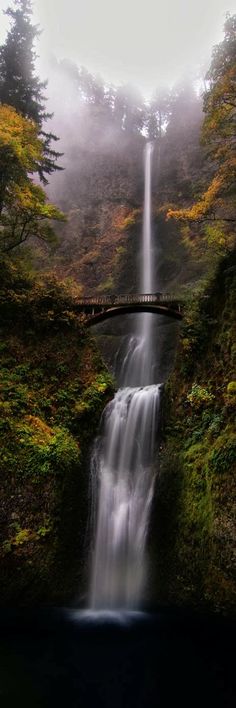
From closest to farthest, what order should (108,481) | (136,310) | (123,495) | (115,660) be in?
(115,660) < (123,495) < (108,481) < (136,310)

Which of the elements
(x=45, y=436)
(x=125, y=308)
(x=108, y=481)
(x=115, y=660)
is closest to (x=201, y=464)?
(x=108, y=481)

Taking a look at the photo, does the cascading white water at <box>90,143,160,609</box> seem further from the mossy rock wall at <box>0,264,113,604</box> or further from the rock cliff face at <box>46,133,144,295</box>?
the rock cliff face at <box>46,133,144,295</box>

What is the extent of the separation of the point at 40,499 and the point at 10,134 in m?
11.3

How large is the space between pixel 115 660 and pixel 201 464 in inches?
170

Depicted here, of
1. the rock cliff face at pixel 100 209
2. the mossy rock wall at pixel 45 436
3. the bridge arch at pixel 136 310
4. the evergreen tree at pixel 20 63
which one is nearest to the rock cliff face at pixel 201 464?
the mossy rock wall at pixel 45 436

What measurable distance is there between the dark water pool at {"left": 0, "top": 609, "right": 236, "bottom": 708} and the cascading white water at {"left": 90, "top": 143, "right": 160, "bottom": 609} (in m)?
0.72

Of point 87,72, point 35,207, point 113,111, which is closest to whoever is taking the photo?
point 35,207

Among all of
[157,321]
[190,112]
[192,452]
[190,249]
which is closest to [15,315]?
[192,452]

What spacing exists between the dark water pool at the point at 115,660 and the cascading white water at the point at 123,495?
0.72m

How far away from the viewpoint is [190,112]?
4169cm

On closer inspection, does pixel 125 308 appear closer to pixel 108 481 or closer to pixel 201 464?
pixel 108 481

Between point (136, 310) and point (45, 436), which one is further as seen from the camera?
point (136, 310)

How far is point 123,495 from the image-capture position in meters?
11.1

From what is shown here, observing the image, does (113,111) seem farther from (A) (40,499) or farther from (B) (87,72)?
(A) (40,499)
